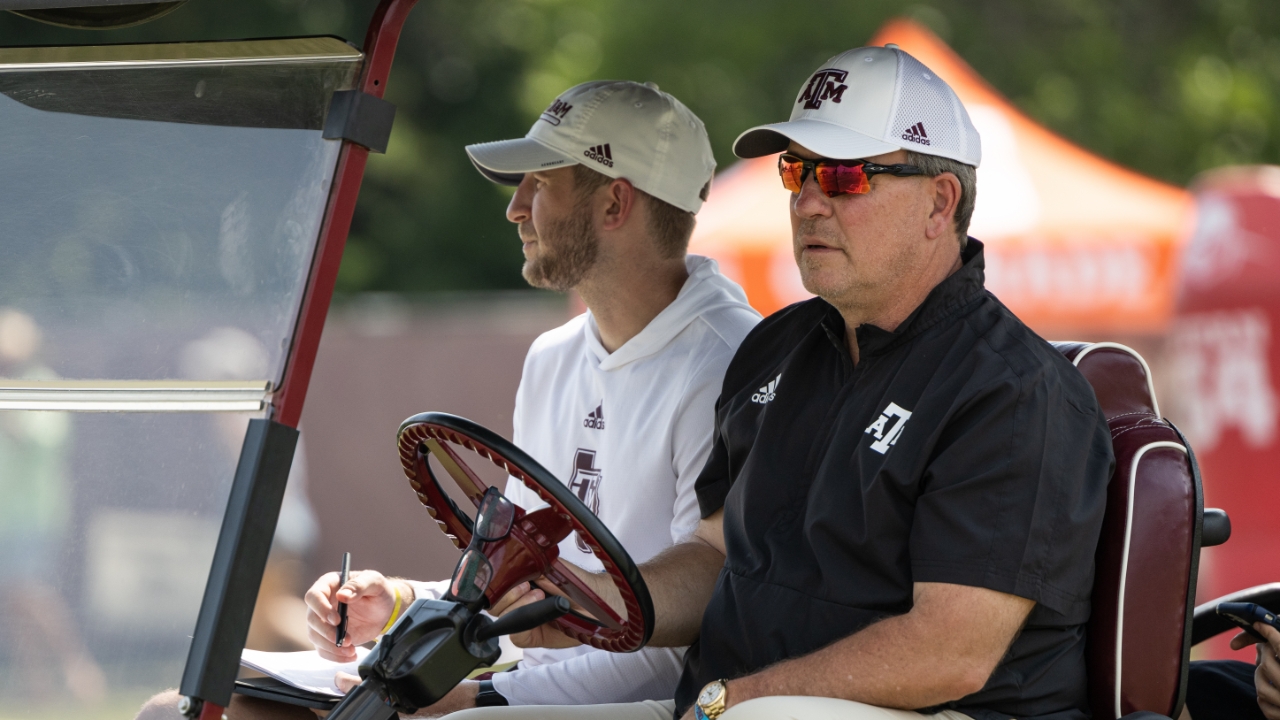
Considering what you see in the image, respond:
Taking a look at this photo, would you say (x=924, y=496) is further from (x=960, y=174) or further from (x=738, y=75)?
(x=738, y=75)

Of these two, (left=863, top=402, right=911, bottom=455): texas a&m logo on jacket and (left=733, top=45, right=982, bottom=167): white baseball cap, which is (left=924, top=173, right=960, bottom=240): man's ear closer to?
(left=733, top=45, right=982, bottom=167): white baseball cap

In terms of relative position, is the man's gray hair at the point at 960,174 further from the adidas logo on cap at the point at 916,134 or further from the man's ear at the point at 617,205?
the man's ear at the point at 617,205

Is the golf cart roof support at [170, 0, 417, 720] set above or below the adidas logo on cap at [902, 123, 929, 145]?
below

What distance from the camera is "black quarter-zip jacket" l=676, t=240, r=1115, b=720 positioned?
6.45 ft

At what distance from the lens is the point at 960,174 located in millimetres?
2295

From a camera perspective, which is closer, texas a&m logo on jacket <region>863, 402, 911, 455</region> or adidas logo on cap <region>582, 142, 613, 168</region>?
texas a&m logo on jacket <region>863, 402, 911, 455</region>

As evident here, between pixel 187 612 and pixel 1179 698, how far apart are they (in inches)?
55.2

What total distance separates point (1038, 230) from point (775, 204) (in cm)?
147

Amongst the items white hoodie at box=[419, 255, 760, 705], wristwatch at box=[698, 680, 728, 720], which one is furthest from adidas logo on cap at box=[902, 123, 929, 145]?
wristwatch at box=[698, 680, 728, 720]

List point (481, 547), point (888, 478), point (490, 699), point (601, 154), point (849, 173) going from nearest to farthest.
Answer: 1. point (481, 547)
2. point (888, 478)
3. point (849, 173)
4. point (490, 699)
5. point (601, 154)

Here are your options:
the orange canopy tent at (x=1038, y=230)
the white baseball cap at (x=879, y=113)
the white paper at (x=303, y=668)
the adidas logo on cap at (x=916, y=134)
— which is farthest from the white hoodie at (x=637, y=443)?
the orange canopy tent at (x=1038, y=230)

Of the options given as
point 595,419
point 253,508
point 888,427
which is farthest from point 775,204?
point 253,508

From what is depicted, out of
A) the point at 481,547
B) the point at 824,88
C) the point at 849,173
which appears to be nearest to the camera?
the point at 481,547

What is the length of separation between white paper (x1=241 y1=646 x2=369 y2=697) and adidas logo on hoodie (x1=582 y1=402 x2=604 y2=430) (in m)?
0.63
